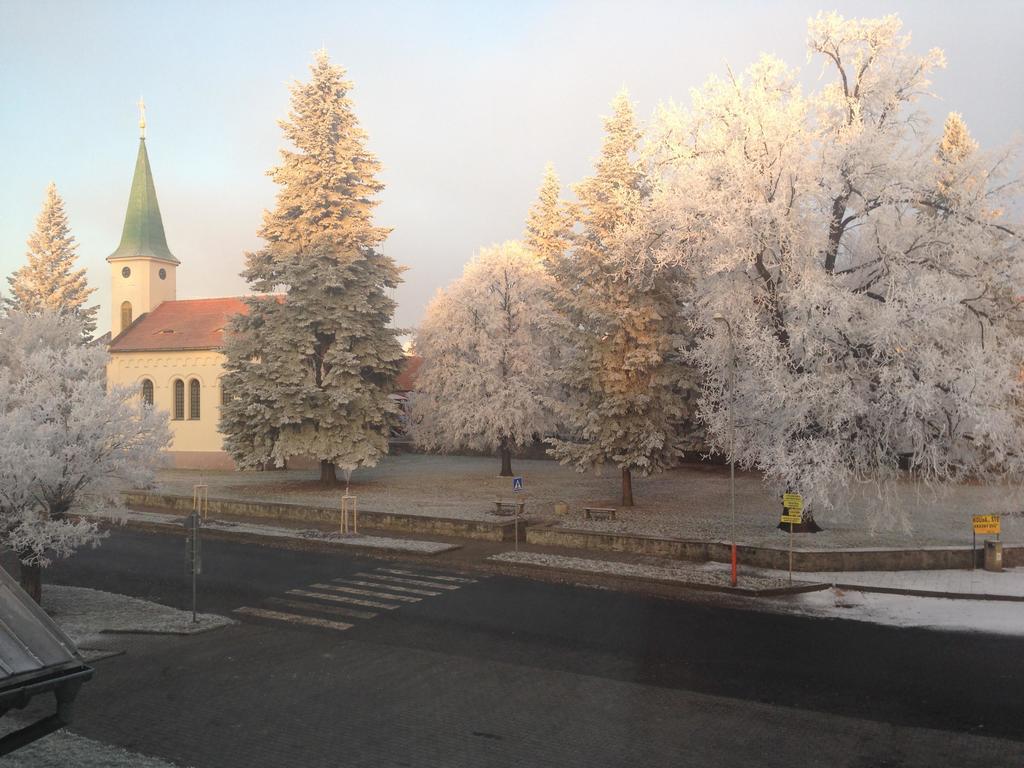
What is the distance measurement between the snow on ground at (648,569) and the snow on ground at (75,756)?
40.8ft

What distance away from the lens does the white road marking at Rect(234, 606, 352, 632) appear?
49.1 feet

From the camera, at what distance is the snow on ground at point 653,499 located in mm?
23875

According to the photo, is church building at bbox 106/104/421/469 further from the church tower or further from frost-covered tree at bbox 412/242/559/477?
frost-covered tree at bbox 412/242/559/477

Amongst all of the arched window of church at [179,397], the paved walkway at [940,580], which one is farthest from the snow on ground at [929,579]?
the arched window of church at [179,397]

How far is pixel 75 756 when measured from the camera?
8.92m

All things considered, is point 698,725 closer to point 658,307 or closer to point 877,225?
point 877,225

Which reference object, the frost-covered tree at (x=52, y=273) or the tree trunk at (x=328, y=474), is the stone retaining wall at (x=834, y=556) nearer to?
the tree trunk at (x=328, y=474)

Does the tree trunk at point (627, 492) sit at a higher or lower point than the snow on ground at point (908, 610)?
higher

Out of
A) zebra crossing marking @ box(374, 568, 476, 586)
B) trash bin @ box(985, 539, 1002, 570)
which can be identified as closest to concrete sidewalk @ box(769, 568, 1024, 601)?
trash bin @ box(985, 539, 1002, 570)

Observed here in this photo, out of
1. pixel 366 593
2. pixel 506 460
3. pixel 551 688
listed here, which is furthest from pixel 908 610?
pixel 506 460

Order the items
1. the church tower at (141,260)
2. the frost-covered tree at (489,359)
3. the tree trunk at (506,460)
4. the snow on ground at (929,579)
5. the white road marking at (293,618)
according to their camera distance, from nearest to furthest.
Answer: the white road marking at (293,618) < the snow on ground at (929,579) < the frost-covered tree at (489,359) < the tree trunk at (506,460) < the church tower at (141,260)

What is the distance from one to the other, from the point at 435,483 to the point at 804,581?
24.6 meters

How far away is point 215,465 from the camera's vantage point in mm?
49531

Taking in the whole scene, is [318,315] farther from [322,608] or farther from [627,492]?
[322,608]
